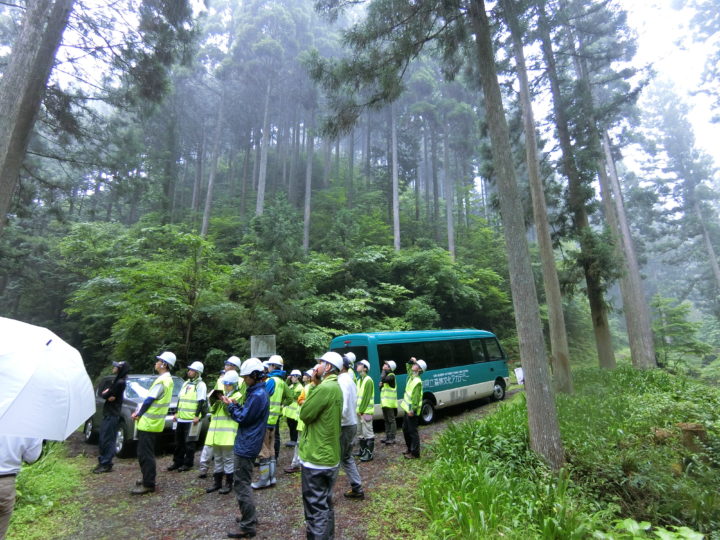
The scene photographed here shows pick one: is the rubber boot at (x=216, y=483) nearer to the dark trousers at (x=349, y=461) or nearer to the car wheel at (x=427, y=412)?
the dark trousers at (x=349, y=461)

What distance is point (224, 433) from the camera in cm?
520

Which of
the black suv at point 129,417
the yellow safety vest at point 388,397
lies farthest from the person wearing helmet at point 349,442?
the black suv at point 129,417

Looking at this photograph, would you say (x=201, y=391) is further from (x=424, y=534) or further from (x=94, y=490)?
(x=424, y=534)

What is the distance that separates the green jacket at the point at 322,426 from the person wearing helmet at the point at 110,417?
15.2ft

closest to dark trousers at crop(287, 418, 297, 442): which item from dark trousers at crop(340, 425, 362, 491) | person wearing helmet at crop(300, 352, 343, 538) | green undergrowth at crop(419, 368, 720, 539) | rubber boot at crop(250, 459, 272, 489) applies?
rubber boot at crop(250, 459, 272, 489)

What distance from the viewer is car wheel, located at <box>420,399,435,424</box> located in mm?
9695

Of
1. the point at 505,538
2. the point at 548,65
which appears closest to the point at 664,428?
the point at 505,538

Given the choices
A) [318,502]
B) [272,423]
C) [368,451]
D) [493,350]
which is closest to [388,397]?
[368,451]

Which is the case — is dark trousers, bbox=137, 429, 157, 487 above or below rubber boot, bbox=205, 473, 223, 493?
above

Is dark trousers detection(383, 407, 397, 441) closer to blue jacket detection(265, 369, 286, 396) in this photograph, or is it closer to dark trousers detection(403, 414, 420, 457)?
dark trousers detection(403, 414, 420, 457)

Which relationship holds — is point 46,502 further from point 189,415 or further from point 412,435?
point 412,435

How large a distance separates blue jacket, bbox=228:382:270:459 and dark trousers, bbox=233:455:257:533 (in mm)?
101

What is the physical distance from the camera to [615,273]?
39.8 feet

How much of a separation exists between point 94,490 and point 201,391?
6.45 ft
